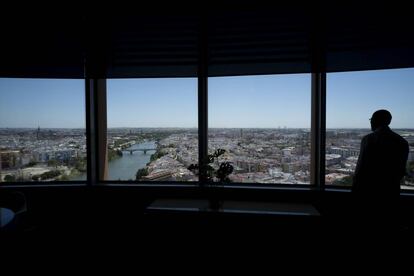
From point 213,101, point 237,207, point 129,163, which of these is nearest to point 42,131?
point 129,163

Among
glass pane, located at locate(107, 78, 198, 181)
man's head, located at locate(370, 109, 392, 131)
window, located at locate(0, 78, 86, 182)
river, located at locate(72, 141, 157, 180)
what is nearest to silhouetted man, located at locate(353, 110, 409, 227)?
man's head, located at locate(370, 109, 392, 131)

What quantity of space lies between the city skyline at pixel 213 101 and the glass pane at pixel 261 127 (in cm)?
1

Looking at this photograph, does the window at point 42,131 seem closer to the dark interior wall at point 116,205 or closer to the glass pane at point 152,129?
the dark interior wall at point 116,205

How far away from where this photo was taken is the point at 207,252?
2615 millimetres

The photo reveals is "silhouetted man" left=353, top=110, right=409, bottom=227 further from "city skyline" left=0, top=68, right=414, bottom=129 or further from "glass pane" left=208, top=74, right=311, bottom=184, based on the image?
"glass pane" left=208, top=74, right=311, bottom=184

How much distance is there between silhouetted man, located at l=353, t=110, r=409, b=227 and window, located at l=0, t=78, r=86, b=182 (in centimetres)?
335

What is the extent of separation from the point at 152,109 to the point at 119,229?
1.64m

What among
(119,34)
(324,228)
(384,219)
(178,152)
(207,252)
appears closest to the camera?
(384,219)

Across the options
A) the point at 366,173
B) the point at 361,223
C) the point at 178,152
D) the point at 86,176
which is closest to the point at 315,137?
the point at 366,173

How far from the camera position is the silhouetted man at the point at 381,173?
2236 mm

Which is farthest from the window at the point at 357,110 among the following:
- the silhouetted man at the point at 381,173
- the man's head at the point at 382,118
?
the silhouetted man at the point at 381,173

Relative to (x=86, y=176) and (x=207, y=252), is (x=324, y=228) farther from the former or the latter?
(x=86, y=176)

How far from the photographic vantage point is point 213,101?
3344mm

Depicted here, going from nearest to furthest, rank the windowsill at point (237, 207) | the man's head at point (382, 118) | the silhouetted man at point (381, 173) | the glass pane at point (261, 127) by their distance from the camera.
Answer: the silhouetted man at point (381, 173) → the man's head at point (382, 118) → the windowsill at point (237, 207) → the glass pane at point (261, 127)
